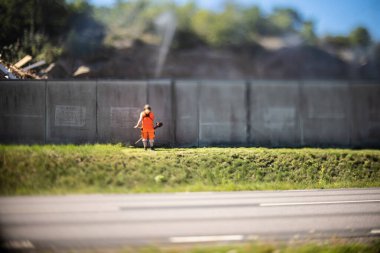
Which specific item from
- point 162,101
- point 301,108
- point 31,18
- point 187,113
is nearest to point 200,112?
point 187,113

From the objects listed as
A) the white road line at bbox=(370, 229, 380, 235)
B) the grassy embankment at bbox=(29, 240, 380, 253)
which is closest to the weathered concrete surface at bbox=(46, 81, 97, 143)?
the grassy embankment at bbox=(29, 240, 380, 253)

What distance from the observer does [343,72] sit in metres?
21.3

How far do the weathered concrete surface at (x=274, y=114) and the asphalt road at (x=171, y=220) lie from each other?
8.61m

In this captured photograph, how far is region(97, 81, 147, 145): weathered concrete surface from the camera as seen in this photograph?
16250mm

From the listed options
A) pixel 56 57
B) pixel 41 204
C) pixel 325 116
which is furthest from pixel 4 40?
pixel 325 116

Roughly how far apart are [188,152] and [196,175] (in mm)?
1578

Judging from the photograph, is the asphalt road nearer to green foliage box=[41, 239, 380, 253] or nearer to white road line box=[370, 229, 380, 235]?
white road line box=[370, 229, 380, 235]

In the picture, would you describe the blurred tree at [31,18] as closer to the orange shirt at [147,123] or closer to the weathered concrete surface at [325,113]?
the orange shirt at [147,123]

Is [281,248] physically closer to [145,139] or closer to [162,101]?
[145,139]

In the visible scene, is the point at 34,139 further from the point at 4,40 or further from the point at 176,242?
the point at 176,242

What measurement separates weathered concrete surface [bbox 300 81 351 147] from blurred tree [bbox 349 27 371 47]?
385cm

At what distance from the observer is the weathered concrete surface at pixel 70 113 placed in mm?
15797

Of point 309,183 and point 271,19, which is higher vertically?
point 271,19

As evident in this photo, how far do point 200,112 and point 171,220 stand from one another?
11397 millimetres
